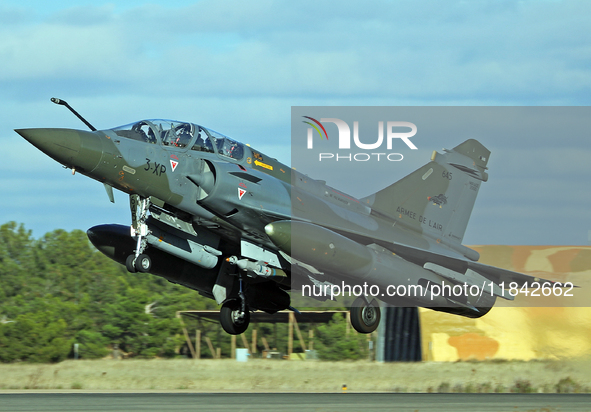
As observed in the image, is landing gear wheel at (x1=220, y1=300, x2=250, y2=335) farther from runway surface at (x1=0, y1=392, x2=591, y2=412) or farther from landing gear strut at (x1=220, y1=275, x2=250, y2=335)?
runway surface at (x1=0, y1=392, x2=591, y2=412)

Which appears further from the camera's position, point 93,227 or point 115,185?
point 93,227

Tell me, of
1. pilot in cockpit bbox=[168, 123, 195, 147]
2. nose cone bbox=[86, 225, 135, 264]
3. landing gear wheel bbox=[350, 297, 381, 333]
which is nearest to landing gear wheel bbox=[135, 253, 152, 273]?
nose cone bbox=[86, 225, 135, 264]

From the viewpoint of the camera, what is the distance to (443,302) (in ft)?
54.1

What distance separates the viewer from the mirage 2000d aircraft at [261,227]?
1345 centimetres

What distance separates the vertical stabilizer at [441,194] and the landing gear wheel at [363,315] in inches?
92.2

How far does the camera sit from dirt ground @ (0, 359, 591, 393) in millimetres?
22500

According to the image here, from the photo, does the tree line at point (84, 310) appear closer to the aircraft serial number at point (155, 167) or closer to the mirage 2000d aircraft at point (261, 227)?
the mirage 2000d aircraft at point (261, 227)

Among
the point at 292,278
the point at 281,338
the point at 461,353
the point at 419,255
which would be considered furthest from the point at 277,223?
the point at 281,338

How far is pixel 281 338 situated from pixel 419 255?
2056 cm

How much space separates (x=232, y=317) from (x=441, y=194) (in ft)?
21.5

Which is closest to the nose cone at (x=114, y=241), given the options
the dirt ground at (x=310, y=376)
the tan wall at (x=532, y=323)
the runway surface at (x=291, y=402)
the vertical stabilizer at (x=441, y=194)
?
the runway surface at (x=291, y=402)

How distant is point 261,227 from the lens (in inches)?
567

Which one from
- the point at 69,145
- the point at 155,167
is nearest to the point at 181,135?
the point at 155,167

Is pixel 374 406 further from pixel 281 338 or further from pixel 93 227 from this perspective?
pixel 281 338
